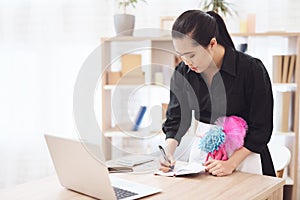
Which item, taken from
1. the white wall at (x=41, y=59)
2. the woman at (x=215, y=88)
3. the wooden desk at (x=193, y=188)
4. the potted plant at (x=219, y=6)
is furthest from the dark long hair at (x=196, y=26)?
the white wall at (x=41, y=59)

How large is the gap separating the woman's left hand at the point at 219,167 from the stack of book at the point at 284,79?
1.29m

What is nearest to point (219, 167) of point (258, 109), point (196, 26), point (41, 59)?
point (258, 109)

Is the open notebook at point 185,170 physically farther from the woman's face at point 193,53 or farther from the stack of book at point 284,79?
the stack of book at point 284,79

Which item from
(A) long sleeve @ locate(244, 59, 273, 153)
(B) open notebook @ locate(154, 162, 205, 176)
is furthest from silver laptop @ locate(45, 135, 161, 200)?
(A) long sleeve @ locate(244, 59, 273, 153)

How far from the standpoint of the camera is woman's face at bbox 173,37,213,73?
145cm

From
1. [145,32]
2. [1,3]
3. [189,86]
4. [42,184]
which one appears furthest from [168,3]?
[42,184]

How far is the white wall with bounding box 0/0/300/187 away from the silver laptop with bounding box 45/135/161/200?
176 cm

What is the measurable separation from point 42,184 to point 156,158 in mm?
427

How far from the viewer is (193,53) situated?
4.83ft

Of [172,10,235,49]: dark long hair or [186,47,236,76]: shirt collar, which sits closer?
[172,10,235,49]: dark long hair

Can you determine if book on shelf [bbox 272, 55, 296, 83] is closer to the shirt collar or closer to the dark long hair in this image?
the shirt collar

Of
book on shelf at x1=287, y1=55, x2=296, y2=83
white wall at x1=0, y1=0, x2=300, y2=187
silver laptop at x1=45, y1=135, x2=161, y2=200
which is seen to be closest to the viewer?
silver laptop at x1=45, y1=135, x2=161, y2=200

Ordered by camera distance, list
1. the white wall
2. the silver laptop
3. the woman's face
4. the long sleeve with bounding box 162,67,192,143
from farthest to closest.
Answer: the white wall
the long sleeve with bounding box 162,67,192,143
the woman's face
the silver laptop

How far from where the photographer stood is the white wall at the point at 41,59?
9.66 feet
